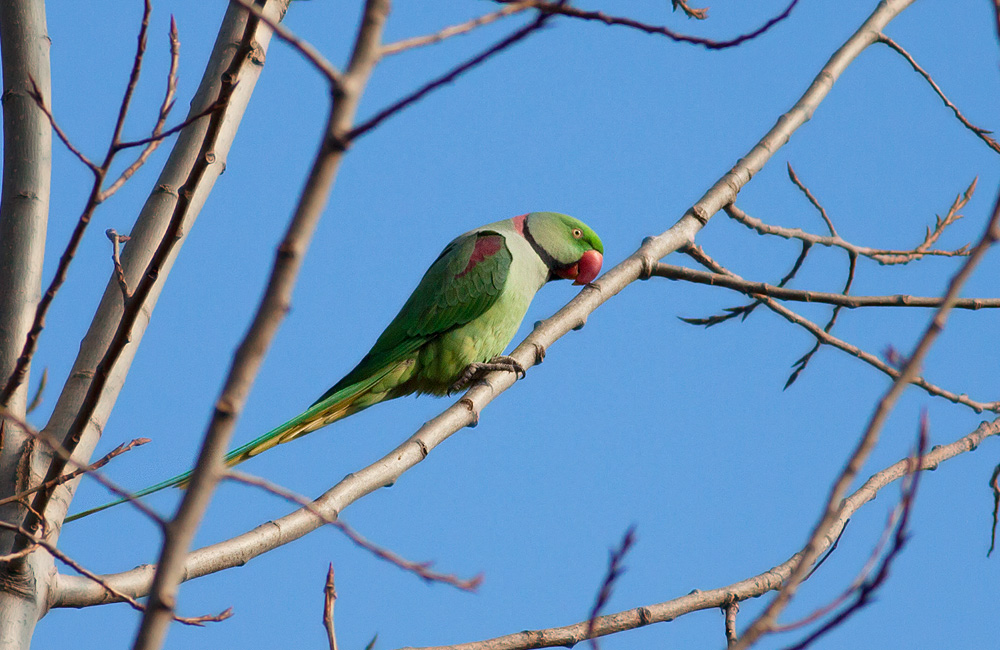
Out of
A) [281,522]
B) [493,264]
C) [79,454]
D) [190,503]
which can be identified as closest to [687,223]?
[493,264]

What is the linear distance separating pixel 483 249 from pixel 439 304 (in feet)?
1.21

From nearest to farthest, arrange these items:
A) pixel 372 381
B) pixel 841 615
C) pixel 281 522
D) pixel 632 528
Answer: pixel 841 615, pixel 632 528, pixel 281 522, pixel 372 381

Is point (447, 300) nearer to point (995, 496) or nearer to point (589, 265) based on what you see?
point (589, 265)

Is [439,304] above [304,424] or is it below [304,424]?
above

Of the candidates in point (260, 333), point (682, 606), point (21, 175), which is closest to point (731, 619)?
point (682, 606)

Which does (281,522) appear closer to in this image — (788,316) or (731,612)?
(731,612)

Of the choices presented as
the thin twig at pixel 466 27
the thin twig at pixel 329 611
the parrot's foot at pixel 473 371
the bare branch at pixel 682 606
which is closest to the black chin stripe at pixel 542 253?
the parrot's foot at pixel 473 371

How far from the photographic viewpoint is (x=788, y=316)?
3086 millimetres

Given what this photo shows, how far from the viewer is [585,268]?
14.8ft

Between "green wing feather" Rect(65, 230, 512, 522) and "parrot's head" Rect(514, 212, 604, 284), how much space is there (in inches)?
14.3

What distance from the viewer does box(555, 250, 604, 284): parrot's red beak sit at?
451cm

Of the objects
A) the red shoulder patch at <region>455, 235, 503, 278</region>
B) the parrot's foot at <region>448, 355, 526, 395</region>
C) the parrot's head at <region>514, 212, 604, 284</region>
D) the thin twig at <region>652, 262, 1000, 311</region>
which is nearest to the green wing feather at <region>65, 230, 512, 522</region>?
the red shoulder patch at <region>455, 235, 503, 278</region>

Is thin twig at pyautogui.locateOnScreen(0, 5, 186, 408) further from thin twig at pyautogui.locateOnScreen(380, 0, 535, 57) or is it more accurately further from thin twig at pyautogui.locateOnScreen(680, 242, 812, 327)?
thin twig at pyautogui.locateOnScreen(680, 242, 812, 327)

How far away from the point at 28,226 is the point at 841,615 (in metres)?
2.29
